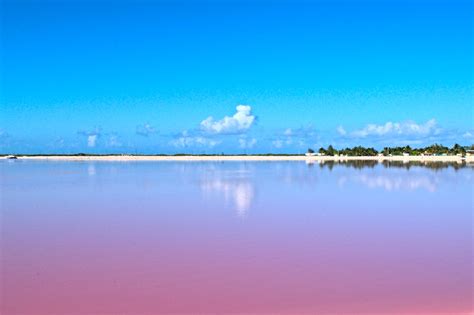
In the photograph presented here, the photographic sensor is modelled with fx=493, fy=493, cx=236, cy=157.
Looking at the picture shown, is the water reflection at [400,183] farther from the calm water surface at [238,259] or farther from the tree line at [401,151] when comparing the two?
the tree line at [401,151]

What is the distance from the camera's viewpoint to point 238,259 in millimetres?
7277

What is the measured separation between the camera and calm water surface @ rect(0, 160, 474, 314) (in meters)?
5.37

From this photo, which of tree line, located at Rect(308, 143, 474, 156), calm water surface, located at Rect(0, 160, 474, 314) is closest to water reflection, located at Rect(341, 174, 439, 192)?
calm water surface, located at Rect(0, 160, 474, 314)

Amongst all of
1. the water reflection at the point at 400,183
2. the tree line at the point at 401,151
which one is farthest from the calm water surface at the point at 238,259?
the tree line at the point at 401,151

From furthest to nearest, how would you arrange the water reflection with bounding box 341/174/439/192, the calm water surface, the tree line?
the tree line < the water reflection with bounding box 341/174/439/192 < the calm water surface

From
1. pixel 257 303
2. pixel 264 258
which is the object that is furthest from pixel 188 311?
pixel 264 258

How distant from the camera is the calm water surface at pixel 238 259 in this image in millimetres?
5371

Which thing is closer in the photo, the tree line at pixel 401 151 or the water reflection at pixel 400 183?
the water reflection at pixel 400 183

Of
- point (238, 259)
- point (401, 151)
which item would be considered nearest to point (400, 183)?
point (238, 259)

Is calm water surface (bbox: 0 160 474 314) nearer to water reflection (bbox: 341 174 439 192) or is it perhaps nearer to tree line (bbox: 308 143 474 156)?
water reflection (bbox: 341 174 439 192)

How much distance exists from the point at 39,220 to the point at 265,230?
17.8ft

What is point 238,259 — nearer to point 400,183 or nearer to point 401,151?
point 400,183

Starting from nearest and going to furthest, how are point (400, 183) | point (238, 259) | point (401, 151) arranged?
point (238, 259) → point (400, 183) → point (401, 151)

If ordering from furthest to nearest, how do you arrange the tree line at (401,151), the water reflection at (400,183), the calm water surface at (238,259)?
the tree line at (401,151)
the water reflection at (400,183)
the calm water surface at (238,259)
